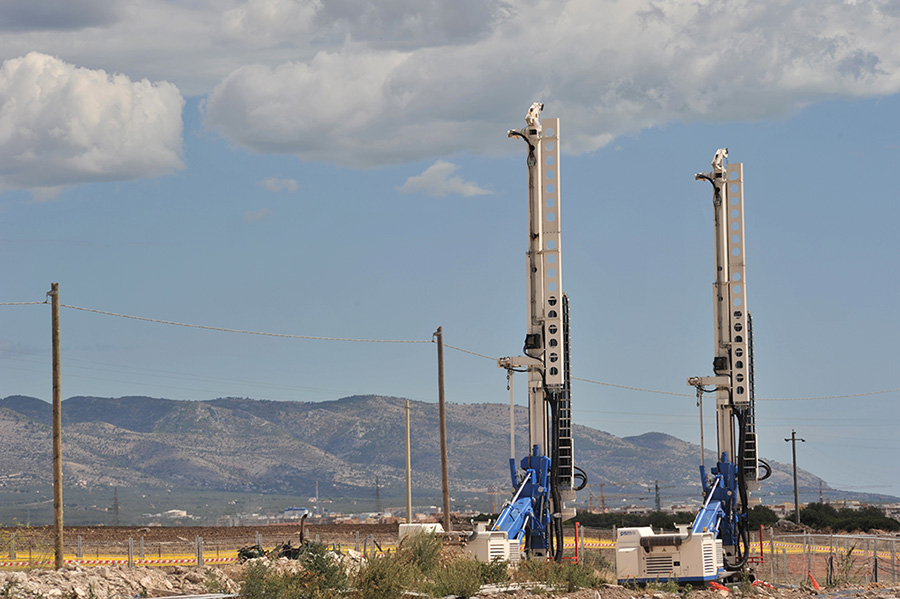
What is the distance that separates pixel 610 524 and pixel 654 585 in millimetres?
51357

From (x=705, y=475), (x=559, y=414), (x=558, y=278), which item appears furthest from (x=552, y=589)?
(x=705, y=475)

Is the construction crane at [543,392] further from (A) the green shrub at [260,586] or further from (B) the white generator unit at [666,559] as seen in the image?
(A) the green shrub at [260,586]

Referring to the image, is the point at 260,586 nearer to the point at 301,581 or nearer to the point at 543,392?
the point at 301,581

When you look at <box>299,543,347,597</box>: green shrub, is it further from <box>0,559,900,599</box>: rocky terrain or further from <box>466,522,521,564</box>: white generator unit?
<box>466,522,521,564</box>: white generator unit

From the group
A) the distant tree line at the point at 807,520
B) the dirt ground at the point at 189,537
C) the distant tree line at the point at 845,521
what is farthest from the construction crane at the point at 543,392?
the distant tree line at the point at 845,521

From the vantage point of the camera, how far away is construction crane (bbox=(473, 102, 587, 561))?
112ft

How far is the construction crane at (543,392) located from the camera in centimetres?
3403

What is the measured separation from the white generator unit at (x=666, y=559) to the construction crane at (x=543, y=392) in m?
2.51

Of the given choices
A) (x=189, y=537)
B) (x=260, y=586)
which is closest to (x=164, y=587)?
(x=260, y=586)

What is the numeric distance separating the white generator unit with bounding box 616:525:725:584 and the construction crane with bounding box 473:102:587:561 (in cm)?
251

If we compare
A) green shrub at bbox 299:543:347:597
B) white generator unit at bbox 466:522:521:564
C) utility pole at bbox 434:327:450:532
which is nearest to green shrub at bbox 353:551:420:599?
green shrub at bbox 299:543:347:597

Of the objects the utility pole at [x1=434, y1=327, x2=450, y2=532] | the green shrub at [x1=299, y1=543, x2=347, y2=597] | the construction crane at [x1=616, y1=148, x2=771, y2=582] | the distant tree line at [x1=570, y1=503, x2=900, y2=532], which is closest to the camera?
the green shrub at [x1=299, y1=543, x2=347, y2=597]

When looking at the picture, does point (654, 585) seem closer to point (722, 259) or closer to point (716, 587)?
point (716, 587)

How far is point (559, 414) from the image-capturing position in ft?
114
